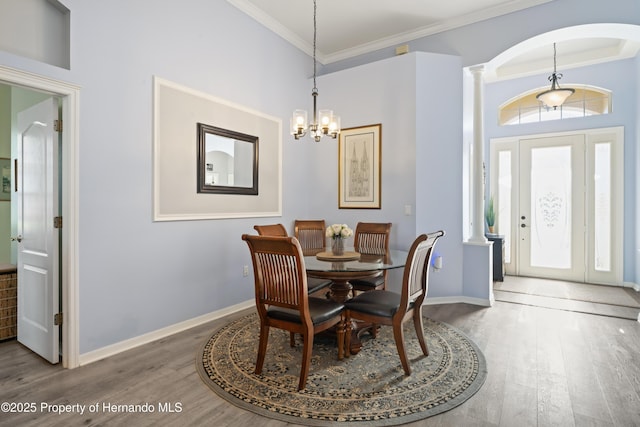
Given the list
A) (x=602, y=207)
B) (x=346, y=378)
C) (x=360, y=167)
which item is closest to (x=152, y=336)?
(x=346, y=378)

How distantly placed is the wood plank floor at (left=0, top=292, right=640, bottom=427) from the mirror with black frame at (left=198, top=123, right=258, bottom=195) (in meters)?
1.45

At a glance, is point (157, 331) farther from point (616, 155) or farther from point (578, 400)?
point (616, 155)

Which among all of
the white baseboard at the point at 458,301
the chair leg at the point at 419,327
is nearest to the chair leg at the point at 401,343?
the chair leg at the point at 419,327

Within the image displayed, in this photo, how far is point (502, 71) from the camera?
5.64 m

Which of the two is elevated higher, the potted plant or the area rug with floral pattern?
the potted plant

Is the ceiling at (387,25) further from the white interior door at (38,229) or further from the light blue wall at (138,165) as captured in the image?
the white interior door at (38,229)

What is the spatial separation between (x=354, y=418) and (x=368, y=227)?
2.33 meters

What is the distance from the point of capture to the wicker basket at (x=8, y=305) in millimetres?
2938

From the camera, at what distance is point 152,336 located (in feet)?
9.72

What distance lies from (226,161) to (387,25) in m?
2.74

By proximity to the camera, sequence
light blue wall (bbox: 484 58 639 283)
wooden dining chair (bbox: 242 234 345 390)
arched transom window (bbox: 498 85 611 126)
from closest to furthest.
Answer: wooden dining chair (bbox: 242 234 345 390), light blue wall (bbox: 484 58 639 283), arched transom window (bbox: 498 85 611 126)

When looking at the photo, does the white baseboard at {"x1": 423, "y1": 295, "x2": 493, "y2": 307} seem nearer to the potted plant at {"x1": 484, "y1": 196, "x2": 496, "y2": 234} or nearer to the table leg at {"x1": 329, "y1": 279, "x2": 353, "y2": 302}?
the table leg at {"x1": 329, "y1": 279, "x2": 353, "y2": 302}

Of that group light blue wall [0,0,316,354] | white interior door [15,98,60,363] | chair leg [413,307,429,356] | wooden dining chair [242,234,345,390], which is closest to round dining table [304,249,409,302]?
wooden dining chair [242,234,345,390]

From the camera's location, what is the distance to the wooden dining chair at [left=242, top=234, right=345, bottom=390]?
6.92 ft
